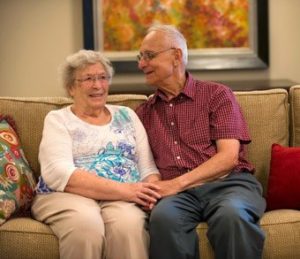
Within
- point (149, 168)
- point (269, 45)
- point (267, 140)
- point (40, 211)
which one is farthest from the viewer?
point (269, 45)

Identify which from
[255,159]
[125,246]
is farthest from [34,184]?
[255,159]

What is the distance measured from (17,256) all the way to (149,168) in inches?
26.0

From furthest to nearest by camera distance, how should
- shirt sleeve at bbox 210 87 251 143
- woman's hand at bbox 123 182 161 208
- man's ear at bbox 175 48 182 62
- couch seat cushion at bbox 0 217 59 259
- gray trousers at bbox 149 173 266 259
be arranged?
1. man's ear at bbox 175 48 182 62
2. shirt sleeve at bbox 210 87 251 143
3. woman's hand at bbox 123 182 161 208
4. couch seat cushion at bbox 0 217 59 259
5. gray trousers at bbox 149 173 266 259

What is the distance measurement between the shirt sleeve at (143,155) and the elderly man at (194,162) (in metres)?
0.03

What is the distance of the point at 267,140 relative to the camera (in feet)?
8.42

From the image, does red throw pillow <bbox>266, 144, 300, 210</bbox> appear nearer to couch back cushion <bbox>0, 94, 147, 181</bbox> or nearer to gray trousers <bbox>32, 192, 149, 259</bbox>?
gray trousers <bbox>32, 192, 149, 259</bbox>

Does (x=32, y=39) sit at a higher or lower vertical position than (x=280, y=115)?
higher

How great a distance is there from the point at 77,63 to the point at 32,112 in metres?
0.37

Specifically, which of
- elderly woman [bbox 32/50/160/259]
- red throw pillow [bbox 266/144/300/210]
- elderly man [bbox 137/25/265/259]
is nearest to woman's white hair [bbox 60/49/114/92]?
elderly woman [bbox 32/50/160/259]

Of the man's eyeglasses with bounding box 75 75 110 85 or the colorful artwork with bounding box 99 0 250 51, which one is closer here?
the man's eyeglasses with bounding box 75 75 110 85

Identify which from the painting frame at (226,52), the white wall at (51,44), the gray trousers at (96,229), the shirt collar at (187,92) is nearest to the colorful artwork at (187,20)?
the painting frame at (226,52)

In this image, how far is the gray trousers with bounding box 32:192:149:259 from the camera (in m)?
2.01

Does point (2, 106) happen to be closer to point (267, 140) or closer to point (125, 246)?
point (125, 246)

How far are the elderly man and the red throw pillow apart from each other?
8cm
